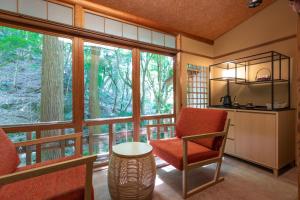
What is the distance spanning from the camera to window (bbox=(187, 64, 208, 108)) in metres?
3.29

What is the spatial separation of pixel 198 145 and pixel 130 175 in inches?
37.8

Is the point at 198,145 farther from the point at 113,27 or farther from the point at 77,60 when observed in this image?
the point at 113,27

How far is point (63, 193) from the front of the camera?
1.00 m

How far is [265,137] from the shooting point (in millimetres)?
2203

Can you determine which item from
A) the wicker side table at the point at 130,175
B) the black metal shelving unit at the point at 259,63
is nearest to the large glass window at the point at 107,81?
the wicker side table at the point at 130,175

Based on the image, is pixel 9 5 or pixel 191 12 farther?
pixel 191 12

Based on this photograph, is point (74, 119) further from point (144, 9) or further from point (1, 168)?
point (144, 9)

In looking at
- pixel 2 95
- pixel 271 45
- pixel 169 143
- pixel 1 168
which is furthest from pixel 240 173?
pixel 2 95

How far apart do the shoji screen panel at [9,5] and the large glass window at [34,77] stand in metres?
0.21

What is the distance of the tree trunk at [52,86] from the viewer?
2006 millimetres

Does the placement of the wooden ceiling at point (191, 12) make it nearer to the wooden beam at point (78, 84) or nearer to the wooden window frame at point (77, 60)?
the wooden window frame at point (77, 60)

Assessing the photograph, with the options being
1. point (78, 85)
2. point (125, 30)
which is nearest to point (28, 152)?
point (78, 85)

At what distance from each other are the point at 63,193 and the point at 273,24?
3.61 metres

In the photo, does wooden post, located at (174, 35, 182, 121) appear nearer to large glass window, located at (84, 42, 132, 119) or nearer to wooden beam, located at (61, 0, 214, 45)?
wooden beam, located at (61, 0, 214, 45)
